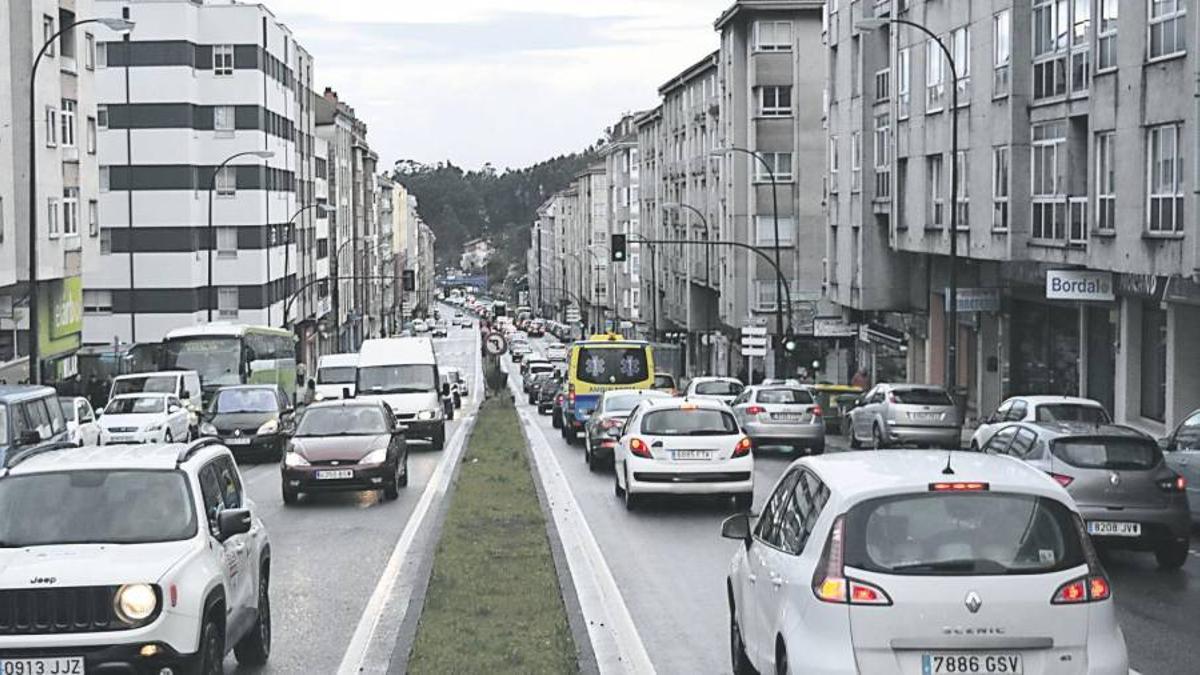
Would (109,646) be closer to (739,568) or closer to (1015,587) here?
(739,568)

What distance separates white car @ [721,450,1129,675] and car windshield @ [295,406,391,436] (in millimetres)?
17510

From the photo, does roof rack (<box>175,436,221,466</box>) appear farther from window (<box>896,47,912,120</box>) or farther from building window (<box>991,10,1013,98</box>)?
window (<box>896,47,912,120</box>)

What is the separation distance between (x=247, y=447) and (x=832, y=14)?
30.9m

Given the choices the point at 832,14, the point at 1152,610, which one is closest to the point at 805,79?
the point at 832,14

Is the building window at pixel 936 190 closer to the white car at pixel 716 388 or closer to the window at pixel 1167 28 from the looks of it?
the white car at pixel 716 388

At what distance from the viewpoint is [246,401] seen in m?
37.5

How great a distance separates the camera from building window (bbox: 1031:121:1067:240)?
37031 mm

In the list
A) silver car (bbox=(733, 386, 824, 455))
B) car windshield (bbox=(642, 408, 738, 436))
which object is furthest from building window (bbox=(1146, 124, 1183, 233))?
car windshield (bbox=(642, 408, 738, 436))

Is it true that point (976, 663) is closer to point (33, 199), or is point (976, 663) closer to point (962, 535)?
point (962, 535)

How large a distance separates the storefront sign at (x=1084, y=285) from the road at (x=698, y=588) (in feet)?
41.7

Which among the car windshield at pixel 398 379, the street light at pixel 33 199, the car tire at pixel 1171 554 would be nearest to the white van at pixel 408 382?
the car windshield at pixel 398 379

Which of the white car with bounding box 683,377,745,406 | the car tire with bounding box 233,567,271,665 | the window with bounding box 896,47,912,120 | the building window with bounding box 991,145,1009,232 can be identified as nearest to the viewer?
the car tire with bounding box 233,567,271,665

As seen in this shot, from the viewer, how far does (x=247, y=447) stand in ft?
119

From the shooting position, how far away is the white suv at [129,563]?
9.40 meters
